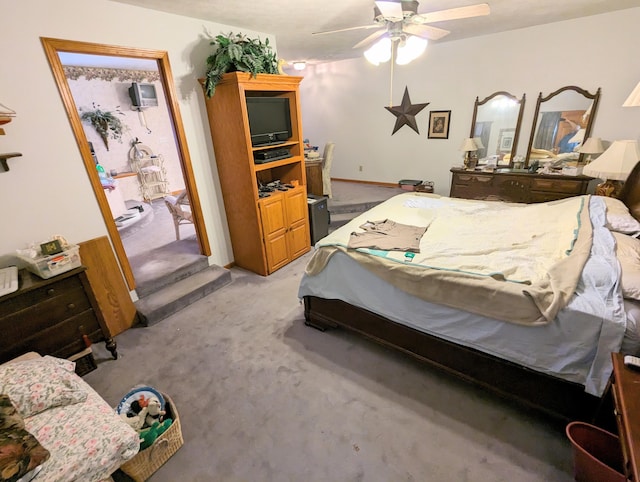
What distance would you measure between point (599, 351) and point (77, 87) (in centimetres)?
753

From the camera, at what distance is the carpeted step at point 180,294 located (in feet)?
8.68

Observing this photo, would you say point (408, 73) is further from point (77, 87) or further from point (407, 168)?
point (77, 87)

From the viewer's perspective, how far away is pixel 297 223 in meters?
3.60

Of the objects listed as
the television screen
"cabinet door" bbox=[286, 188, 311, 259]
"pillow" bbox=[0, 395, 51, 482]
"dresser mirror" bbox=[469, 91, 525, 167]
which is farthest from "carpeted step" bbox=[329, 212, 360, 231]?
"pillow" bbox=[0, 395, 51, 482]

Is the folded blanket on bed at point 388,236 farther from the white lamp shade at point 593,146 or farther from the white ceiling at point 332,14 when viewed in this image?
the white lamp shade at point 593,146

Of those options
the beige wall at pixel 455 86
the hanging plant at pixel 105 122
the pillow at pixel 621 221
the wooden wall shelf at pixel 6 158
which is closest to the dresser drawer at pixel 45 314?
the wooden wall shelf at pixel 6 158

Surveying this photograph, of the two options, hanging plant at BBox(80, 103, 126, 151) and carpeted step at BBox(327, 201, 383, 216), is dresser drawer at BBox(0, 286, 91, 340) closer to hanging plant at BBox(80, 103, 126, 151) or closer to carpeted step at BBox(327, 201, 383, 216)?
carpeted step at BBox(327, 201, 383, 216)

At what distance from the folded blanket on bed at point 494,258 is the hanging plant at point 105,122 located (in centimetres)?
559

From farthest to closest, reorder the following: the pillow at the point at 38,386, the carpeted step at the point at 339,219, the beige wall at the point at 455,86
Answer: the carpeted step at the point at 339,219, the beige wall at the point at 455,86, the pillow at the point at 38,386

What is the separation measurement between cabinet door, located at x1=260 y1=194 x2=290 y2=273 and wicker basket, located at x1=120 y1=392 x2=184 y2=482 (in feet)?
5.97

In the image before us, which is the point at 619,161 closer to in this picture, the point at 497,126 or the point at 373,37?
the point at 497,126

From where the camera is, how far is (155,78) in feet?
19.3

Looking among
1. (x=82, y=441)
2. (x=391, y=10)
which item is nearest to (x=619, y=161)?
(x=391, y=10)

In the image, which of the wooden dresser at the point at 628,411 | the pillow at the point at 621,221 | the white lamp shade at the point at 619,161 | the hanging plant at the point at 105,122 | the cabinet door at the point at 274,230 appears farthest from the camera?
the hanging plant at the point at 105,122
